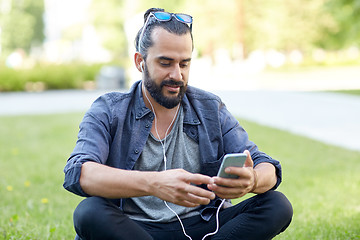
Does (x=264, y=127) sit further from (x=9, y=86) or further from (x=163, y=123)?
(x=9, y=86)

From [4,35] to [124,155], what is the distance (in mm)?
57882

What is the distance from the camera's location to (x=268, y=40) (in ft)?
160

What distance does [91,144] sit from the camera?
114 inches

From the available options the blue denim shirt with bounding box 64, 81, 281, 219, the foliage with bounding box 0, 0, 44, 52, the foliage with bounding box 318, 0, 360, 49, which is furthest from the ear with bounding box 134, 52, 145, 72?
the foliage with bounding box 0, 0, 44, 52

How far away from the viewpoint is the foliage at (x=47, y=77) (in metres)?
23.9

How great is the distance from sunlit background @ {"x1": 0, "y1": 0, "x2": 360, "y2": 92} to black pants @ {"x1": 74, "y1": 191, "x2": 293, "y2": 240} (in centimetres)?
1676

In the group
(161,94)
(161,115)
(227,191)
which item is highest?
(161,94)

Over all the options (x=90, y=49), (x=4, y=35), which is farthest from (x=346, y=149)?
(x=90, y=49)

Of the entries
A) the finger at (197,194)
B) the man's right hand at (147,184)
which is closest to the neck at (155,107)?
the man's right hand at (147,184)

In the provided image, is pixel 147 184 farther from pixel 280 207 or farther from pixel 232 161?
pixel 280 207

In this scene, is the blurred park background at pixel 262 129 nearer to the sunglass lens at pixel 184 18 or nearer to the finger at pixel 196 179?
the sunglass lens at pixel 184 18

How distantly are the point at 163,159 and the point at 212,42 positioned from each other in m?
52.5

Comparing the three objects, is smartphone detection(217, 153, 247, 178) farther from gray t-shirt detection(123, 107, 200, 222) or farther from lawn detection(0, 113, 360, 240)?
lawn detection(0, 113, 360, 240)

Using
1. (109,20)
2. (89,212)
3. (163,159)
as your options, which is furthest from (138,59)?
(109,20)
